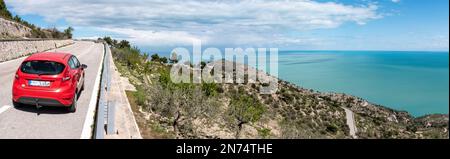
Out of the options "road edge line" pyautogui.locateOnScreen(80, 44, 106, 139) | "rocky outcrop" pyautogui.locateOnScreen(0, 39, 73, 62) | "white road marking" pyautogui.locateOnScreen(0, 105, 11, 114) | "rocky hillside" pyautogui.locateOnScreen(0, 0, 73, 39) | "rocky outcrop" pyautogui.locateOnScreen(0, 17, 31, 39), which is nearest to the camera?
"road edge line" pyautogui.locateOnScreen(80, 44, 106, 139)

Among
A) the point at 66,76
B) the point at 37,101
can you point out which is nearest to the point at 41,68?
the point at 66,76

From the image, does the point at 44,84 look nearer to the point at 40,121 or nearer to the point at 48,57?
the point at 48,57

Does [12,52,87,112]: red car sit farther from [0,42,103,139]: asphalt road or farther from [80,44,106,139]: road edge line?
[80,44,106,139]: road edge line

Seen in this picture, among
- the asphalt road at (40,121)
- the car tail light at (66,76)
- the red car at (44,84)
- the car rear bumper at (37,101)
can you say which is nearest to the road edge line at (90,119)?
the asphalt road at (40,121)

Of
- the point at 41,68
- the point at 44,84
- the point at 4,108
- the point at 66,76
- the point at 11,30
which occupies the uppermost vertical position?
the point at 11,30

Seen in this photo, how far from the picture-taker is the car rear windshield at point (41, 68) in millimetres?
9922

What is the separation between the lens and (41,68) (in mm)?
10031

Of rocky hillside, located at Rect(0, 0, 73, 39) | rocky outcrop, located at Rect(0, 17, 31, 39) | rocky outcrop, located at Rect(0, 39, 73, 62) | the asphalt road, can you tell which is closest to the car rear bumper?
the asphalt road

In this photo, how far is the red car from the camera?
32.0ft

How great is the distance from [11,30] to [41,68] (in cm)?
4797

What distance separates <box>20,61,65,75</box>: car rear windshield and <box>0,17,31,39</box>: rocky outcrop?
39295 mm

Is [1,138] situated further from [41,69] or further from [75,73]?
[75,73]

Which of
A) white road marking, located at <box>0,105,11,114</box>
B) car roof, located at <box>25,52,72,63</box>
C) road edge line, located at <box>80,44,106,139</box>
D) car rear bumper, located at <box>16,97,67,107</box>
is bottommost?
road edge line, located at <box>80,44,106,139</box>
